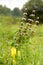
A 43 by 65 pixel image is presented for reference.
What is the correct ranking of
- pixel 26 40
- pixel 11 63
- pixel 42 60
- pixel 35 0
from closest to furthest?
pixel 11 63 < pixel 42 60 < pixel 26 40 < pixel 35 0

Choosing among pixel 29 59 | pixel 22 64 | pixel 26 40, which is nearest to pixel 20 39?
pixel 26 40

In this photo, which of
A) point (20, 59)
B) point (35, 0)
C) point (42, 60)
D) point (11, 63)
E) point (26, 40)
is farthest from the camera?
point (35, 0)

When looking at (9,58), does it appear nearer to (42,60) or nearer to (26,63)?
(26,63)

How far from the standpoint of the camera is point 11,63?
264 cm

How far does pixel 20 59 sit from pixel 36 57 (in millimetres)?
249

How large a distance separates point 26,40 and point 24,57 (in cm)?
96

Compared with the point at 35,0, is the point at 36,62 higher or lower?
lower

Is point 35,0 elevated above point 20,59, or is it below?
above

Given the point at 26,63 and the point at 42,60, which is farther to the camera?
the point at 42,60

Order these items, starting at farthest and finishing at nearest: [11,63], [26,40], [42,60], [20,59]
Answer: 1. [26,40]
2. [42,60]
3. [20,59]
4. [11,63]

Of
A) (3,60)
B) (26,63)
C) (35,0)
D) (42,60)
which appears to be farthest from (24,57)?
(35,0)

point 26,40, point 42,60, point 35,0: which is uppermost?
point 35,0

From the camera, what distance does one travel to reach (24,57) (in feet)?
9.14

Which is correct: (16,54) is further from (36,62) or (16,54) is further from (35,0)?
(35,0)
